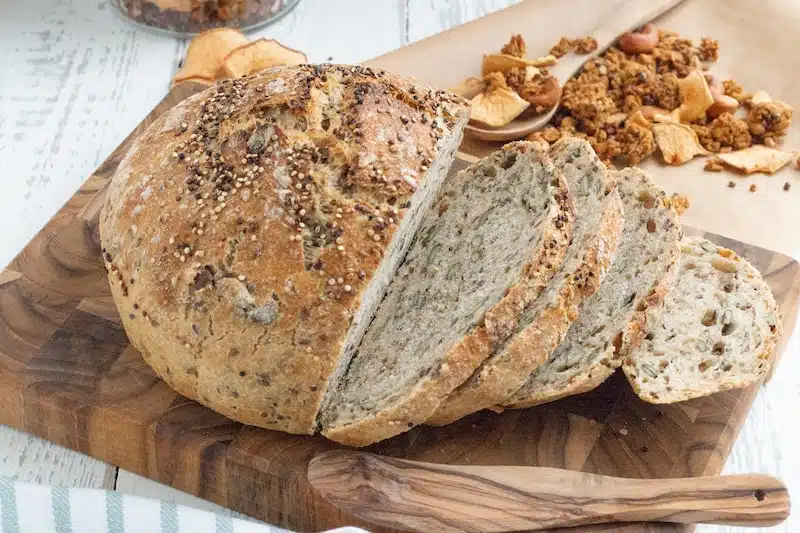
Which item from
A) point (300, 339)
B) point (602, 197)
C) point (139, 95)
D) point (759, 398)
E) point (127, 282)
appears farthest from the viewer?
point (139, 95)

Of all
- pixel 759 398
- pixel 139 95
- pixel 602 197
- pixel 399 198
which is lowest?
pixel 759 398

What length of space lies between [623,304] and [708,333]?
34 centimetres

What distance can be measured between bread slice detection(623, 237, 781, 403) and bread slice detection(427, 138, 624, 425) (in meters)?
0.37

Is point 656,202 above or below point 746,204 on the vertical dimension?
above

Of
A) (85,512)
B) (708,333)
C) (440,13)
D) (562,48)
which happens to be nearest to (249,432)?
(85,512)

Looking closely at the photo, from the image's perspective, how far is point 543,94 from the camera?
17.4 feet

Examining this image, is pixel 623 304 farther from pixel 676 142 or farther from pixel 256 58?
pixel 256 58

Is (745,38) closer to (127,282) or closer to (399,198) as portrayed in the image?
(399,198)

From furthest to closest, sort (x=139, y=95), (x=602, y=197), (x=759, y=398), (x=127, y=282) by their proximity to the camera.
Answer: (x=139, y=95) → (x=759, y=398) → (x=602, y=197) → (x=127, y=282)

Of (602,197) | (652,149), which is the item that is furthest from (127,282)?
(652,149)

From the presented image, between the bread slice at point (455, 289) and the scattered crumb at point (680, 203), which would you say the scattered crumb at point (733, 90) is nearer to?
the scattered crumb at point (680, 203)

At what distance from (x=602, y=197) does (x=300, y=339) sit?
4.17 ft

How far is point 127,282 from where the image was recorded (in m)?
3.54

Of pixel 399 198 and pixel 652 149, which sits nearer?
pixel 399 198
